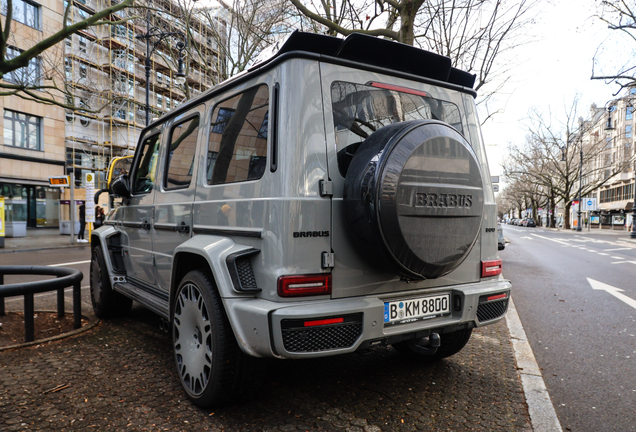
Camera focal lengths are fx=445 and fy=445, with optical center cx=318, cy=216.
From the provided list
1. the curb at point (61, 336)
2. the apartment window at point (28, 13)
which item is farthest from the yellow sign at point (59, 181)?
the curb at point (61, 336)

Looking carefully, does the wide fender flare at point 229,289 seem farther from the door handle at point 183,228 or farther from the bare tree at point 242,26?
the bare tree at point 242,26

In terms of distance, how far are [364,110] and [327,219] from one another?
2.55 feet

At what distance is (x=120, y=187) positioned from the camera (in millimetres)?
4598

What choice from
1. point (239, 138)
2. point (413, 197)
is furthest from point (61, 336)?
point (413, 197)

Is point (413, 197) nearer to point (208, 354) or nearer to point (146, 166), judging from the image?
point (208, 354)

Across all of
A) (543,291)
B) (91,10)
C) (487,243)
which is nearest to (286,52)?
(487,243)

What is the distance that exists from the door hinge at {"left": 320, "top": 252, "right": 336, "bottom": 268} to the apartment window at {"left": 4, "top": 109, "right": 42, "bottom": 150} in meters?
28.2

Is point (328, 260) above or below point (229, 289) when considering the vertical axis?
above

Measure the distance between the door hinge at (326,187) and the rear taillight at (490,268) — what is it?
1412 mm

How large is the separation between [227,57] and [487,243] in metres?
17.0

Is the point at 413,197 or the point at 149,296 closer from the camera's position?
the point at 413,197

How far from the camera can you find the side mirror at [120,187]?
456 cm

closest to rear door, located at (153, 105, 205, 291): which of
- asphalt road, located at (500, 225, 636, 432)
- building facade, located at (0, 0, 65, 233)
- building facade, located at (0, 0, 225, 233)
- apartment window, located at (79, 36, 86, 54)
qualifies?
asphalt road, located at (500, 225, 636, 432)

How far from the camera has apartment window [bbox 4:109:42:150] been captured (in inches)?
972
